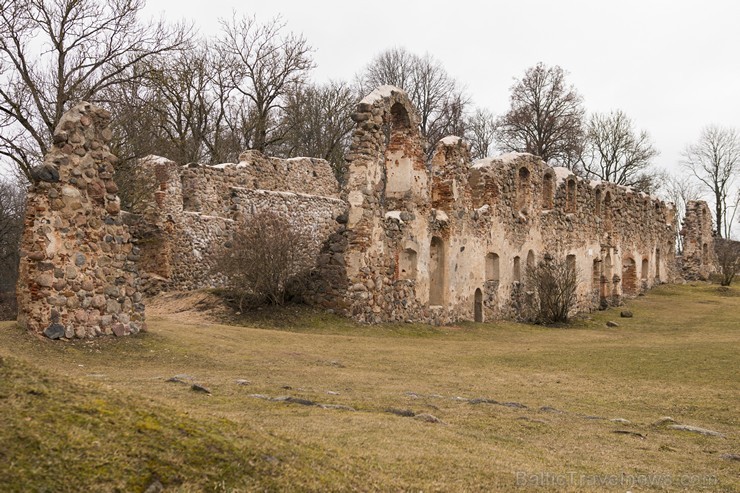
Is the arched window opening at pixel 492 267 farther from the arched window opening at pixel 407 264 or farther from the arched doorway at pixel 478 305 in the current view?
the arched window opening at pixel 407 264

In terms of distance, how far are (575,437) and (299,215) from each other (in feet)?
56.3

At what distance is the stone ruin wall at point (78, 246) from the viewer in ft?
34.9

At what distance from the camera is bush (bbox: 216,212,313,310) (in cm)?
1656

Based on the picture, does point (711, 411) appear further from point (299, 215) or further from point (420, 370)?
point (299, 215)

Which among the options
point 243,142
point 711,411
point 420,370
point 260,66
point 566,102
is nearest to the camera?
point 711,411

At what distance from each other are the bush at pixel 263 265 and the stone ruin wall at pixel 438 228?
28.9 inches

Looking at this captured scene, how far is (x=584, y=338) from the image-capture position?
60.8ft

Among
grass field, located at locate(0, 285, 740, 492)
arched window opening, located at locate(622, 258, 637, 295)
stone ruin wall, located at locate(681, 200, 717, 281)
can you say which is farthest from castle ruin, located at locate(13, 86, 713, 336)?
stone ruin wall, located at locate(681, 200, 717, 281)

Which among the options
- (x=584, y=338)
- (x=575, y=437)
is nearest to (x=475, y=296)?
(x=584, y=338)

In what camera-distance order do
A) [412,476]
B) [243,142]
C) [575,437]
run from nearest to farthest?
1. [412,476]
2. [575,437]
3. [243,142]

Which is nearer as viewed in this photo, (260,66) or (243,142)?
(260,66)

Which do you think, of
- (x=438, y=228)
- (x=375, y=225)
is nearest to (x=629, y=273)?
(x=438, y=228)

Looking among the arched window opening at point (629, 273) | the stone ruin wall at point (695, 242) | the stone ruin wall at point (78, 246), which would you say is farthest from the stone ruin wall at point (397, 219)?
the stone ruin wall at point (695, 242)

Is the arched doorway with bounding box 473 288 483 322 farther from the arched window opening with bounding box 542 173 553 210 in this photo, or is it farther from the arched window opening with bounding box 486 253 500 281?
the arched window opening with bounding box 542 173 553 210
